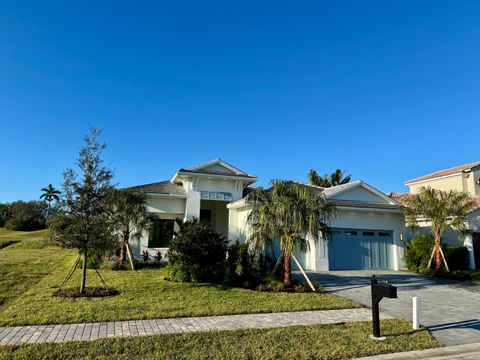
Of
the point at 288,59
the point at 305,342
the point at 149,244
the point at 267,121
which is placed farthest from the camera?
the point at 267,121

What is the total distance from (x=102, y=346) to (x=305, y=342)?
3853 mm

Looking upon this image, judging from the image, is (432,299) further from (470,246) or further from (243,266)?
(470,246)

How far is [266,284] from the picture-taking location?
41.1ft

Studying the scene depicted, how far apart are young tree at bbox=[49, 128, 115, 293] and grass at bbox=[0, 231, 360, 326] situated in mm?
1722

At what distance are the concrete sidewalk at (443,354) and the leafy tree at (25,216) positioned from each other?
5238 centimetres

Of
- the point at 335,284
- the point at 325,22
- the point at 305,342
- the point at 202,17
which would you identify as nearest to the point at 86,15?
the point at 202,17

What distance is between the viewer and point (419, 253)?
739 inches

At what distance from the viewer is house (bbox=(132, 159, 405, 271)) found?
19.6 metres

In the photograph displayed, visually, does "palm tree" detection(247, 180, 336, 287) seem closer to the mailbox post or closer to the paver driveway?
the paver driveway

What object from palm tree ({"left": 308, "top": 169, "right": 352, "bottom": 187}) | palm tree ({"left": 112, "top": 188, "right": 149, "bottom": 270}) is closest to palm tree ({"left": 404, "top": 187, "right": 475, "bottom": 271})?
palm tree ({"left": 112, "top": 188, "right": 149, "bottom": 270})

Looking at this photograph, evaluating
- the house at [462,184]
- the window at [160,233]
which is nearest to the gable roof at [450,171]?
the house at [462,184]

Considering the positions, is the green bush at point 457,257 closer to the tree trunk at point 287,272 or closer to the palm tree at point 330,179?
the tree trunk at point 287,272

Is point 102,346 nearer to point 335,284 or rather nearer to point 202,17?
point 335,284

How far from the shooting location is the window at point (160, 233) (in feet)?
67.8
